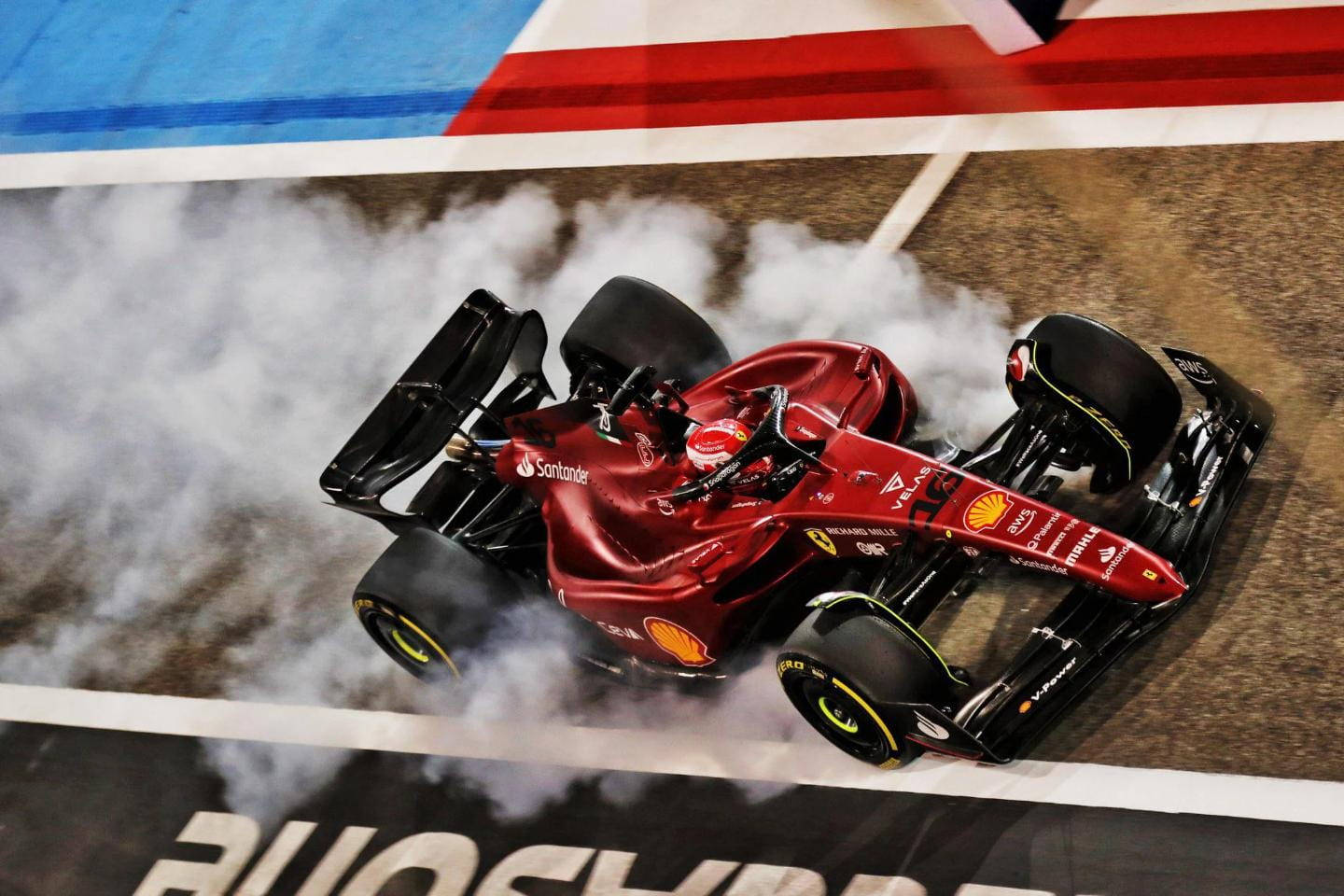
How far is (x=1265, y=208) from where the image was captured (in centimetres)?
544

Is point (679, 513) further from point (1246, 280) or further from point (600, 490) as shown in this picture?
point (1246, 280)

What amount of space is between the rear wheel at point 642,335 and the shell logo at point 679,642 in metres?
1.13

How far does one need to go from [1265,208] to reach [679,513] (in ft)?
9.34

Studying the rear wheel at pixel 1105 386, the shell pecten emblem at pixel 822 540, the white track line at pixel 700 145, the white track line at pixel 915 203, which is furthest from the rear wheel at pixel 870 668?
the white track line at pixel 700 145

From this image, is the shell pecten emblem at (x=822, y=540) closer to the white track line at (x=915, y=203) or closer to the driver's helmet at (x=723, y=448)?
the driver's helmet at (x=723, y=448)

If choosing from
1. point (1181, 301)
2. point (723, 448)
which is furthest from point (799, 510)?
point (1181, 301)

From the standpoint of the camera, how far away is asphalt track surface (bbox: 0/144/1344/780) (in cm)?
416

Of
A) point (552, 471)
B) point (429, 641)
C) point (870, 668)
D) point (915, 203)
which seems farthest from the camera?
point (915, 203)

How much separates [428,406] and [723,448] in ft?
3.73

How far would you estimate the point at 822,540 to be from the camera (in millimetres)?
4109

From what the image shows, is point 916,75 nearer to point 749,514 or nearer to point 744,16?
point 744,16

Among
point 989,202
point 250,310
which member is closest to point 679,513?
point 989,202

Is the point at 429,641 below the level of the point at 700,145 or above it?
below

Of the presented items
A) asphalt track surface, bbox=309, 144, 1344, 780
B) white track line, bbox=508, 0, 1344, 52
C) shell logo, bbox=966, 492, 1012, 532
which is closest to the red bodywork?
shell logo, bbox=966, 492, 1012, 532
